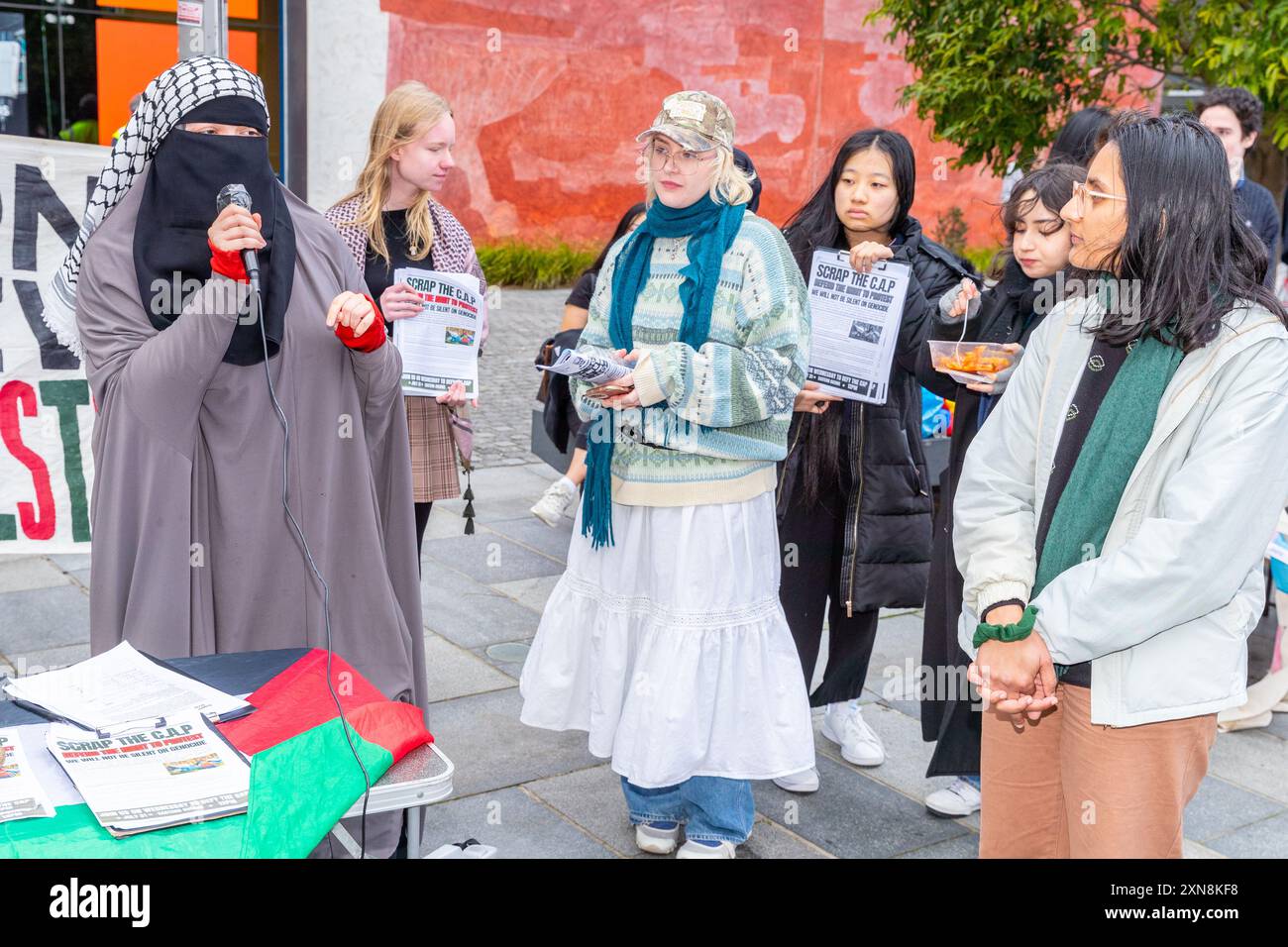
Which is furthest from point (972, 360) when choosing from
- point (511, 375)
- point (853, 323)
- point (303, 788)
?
point (511, 375)

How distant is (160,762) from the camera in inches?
82.8

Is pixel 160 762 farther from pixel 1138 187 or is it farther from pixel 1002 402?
pixel 1138 187

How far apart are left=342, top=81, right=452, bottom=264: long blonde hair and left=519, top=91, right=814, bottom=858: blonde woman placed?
3.00ft

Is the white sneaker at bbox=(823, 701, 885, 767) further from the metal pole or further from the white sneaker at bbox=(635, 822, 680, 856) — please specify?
the metal pole

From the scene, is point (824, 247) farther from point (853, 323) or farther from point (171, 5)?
point (171, 5)

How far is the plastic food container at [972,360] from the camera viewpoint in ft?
12.0

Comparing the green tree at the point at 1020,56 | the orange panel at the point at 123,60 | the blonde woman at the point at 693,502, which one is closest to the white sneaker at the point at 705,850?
the blonde woman at the point at 693,502

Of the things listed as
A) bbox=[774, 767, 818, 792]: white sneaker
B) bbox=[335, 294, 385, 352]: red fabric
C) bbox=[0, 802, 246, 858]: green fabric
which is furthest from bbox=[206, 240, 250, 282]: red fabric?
bbox=[774, 767, 818, 792]: white sneaker

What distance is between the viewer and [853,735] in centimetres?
458

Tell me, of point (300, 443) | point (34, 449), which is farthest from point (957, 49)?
point (300, 443)

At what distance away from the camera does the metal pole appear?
16.7 ft

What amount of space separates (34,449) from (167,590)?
262 centimetres

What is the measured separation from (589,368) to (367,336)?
22.0 inches

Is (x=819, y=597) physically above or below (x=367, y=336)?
below
